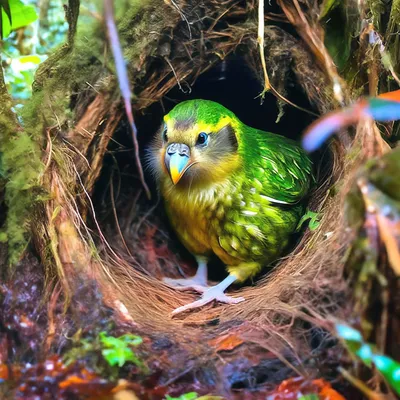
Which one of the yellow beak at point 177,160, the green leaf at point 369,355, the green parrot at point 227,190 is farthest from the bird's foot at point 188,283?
the green leaf at point 369,355

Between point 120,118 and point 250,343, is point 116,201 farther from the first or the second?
point 250,343

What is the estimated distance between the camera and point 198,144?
286cm

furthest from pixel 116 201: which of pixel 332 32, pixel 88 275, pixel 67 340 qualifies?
pixel 332 32

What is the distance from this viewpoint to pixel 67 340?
208cm

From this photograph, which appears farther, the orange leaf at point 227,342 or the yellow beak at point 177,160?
the yellow beak at point 177,160

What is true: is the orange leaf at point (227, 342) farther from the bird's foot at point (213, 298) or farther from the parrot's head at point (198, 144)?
the parrot's head at point (198, 144)

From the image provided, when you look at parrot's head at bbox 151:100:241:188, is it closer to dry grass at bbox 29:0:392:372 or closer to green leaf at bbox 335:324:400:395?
dry grass at bbox 29:0:392:372

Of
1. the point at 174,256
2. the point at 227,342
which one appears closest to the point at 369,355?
the point at 227,342

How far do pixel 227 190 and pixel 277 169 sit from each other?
1.23 feet

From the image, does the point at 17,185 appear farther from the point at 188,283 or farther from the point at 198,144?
the point at 188,283

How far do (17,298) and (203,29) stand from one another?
6.37ft

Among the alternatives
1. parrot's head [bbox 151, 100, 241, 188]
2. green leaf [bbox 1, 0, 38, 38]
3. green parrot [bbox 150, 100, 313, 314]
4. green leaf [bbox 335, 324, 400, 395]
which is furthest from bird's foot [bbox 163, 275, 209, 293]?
green leaf [bbox 1, 0, 38, 38]

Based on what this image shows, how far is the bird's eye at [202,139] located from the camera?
286 centimetres

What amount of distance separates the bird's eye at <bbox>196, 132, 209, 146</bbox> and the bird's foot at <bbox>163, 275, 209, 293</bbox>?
924 mm
